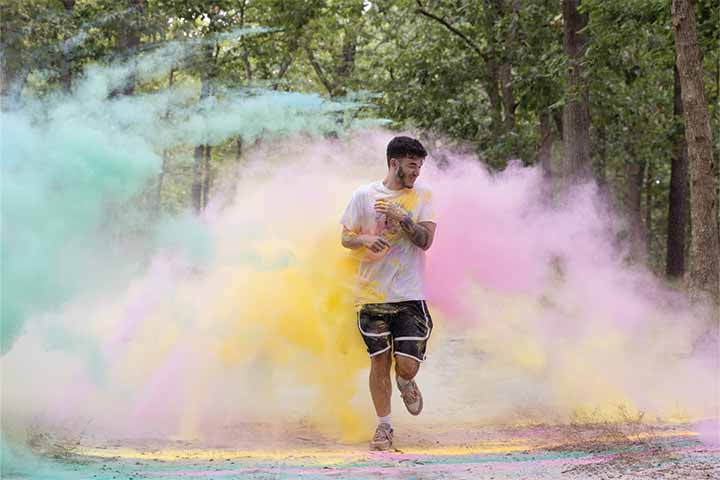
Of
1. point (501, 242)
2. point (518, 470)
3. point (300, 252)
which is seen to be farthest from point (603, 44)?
point (518, 470)

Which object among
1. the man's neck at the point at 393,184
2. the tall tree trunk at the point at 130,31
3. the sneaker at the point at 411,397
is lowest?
the sneaker at the point at 411,397

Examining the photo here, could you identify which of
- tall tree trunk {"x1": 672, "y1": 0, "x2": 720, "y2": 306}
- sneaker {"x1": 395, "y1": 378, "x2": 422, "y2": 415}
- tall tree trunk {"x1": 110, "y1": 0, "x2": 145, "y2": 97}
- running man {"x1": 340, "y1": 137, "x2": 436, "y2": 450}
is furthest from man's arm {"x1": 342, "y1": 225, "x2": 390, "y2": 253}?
tall tree trunk {"x1": 110, "y1": 0, "x2": 145, "y2": 97}

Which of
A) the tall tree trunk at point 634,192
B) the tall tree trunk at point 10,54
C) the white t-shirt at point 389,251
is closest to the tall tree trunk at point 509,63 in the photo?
the tall tree trunk at point 634,192

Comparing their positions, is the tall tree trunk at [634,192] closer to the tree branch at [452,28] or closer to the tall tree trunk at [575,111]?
the tree branch at [452,28]

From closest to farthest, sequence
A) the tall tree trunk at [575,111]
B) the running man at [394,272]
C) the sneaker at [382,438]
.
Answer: the sneaker at [382,438], the running man at [394,272], the tall tree trunk at [575,111]

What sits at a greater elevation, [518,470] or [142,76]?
[142,76]

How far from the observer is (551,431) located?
20.7ft

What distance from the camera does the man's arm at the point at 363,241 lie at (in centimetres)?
585

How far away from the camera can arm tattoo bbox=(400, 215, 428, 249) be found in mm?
5859

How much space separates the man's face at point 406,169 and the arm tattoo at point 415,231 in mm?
298

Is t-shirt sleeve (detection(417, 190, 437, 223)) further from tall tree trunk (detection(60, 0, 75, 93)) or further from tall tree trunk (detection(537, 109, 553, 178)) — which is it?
tall tree trunk (detection(537, 109, 553, 178))

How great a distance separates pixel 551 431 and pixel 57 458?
3.08 m

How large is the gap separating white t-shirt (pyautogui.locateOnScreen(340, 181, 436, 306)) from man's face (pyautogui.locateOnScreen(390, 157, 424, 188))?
0.18ft

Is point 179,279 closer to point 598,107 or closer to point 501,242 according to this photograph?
point 501,242
